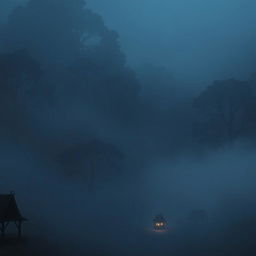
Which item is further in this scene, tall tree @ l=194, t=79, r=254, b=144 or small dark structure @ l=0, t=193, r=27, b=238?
tall tree @ l=194, t=79, r=254, b=144

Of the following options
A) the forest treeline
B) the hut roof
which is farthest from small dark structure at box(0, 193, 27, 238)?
the forest treeline

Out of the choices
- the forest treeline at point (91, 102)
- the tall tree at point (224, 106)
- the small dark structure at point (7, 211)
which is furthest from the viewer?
the tall tree at point (224, 106)

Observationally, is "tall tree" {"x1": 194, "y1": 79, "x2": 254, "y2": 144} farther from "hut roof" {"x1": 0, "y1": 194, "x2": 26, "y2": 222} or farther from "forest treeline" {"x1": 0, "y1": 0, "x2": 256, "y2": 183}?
"hut roof" {"x1": 0, "y1": 194, "x2": 26, "y2": 222}

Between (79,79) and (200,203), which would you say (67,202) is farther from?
(79,79)

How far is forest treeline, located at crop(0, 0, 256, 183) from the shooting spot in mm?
67625

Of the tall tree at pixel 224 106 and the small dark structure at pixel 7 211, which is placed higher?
the tall tree at pixel 224 106

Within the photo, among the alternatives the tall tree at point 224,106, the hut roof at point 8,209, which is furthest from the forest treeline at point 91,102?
the hut roof at point 8,209

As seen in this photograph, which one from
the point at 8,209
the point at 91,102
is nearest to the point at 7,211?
the point at 8,209

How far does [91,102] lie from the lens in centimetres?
7831

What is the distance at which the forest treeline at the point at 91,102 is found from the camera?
67.6m

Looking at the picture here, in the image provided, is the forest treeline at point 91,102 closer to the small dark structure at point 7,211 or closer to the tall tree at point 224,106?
the tall tree at point 224,106

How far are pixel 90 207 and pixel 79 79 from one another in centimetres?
2976

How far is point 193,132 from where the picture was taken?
76.1 metres

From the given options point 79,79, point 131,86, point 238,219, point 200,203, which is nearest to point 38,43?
point 79,79
